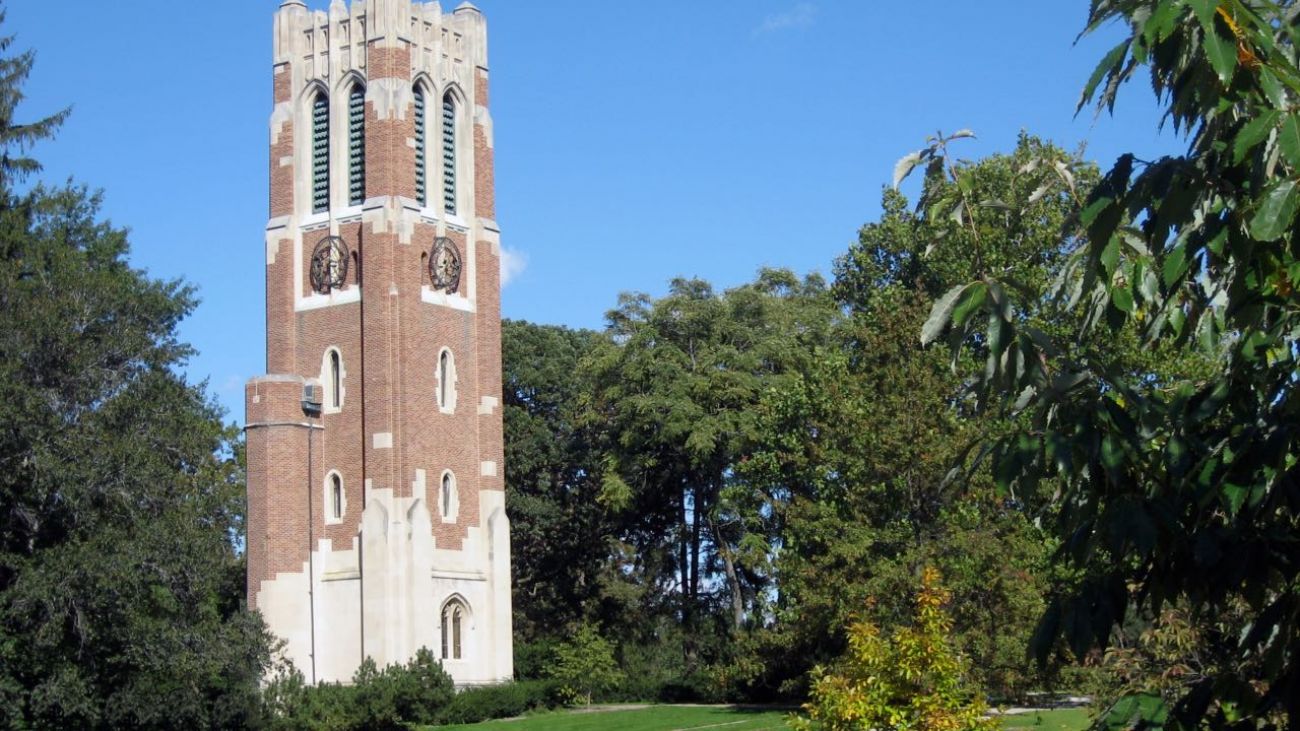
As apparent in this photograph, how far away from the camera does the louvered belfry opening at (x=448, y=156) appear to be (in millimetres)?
48250

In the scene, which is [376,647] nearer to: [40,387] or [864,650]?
[40,387]

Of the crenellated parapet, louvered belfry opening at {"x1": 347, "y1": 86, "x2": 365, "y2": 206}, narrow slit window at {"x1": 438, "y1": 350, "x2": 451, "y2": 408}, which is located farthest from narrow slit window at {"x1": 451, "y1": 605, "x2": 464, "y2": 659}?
the crenellated parapet

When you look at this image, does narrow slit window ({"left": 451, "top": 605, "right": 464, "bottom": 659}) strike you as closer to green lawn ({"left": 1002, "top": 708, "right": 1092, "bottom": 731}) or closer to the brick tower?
the brick tower

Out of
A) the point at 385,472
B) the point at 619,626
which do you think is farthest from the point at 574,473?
the point at 385,472

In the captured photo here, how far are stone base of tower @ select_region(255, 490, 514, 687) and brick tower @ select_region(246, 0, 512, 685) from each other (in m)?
0.05

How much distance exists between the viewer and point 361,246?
152ft

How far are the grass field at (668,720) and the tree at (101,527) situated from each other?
8041 millimetres

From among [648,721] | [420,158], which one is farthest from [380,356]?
[648,721]

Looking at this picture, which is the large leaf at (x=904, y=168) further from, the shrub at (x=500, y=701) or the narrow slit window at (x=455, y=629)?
the narrow slit window at (x=455, y=629)

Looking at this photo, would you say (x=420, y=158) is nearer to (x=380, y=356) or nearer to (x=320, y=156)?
(x=320, y=156)

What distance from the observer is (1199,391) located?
6402 mm

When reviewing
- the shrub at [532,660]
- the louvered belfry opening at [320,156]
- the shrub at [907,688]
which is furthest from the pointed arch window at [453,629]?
the shrub at [907,688]

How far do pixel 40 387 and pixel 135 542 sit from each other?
3.55 metres

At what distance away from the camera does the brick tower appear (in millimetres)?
44969
